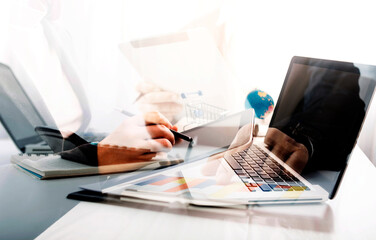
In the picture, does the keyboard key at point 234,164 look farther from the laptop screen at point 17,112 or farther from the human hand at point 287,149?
the laptop screen at point 17,112

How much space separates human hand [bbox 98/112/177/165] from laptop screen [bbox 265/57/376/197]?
7.5 inches

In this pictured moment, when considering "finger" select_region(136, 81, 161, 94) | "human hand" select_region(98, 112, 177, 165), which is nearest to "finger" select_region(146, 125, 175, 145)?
"human hand" select_region(98, 112, 177, 165)

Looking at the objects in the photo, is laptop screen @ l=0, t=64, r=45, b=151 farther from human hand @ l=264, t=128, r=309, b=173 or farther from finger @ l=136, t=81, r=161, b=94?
human hand @ l=264, t=128, r=309, b=173

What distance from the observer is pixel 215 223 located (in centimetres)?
26

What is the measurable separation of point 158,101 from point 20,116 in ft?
0.77

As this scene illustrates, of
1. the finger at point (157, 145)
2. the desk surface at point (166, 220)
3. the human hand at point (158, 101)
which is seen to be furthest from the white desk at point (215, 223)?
the human hand at point (158, 101)

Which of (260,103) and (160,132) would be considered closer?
(160,132)

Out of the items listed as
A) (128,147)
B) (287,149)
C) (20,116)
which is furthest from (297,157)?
(20,116)

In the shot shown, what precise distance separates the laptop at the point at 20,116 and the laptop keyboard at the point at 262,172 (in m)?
0.24

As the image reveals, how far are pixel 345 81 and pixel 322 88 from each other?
1.4 inches

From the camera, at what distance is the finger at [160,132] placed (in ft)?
1.23

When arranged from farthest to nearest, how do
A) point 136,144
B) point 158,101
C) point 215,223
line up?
point 158,101
point 136,144
point 215,223

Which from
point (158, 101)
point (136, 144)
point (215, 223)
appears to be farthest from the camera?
point (158, 101)

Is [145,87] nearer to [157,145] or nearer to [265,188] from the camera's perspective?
[157,145]
